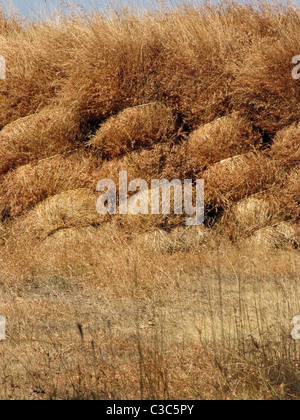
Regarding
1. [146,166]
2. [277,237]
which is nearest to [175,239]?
[146,166]

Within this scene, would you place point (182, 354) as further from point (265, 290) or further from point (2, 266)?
point (2, 266)

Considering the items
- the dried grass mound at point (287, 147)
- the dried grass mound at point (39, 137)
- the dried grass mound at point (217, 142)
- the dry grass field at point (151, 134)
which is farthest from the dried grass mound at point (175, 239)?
the dried grass mound at point (39, 137)

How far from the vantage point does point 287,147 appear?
6773 millimetres

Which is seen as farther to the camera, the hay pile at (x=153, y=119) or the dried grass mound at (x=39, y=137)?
the dried grass mound at (x=39, y=137)

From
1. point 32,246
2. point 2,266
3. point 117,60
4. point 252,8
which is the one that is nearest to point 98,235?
point 32,246

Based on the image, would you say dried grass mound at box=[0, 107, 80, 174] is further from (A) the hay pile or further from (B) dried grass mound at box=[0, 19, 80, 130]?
(B) dried grass mound at box=[0, 19, 80, 130]

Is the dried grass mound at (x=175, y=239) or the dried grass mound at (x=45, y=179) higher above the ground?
the dried grass mound at (x=45, y=179)

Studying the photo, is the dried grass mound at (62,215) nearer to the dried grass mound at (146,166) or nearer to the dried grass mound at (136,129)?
the dried grass mound at (146,166)

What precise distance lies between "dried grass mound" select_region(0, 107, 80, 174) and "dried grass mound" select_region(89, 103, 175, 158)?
371 mm

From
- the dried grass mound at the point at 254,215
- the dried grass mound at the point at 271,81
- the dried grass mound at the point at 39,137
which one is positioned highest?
the dried grass mound at the point at 271,81

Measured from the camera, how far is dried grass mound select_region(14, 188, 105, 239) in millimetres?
6691

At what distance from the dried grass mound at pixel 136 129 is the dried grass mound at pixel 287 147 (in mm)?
1389

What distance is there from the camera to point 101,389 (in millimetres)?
3221

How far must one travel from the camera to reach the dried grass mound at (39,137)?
6.78 metres
